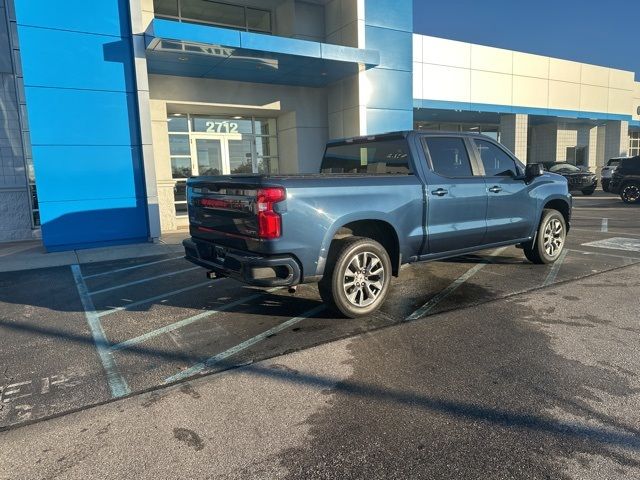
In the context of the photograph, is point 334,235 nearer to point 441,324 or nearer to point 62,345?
point 441,324

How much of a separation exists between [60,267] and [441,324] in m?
6.88

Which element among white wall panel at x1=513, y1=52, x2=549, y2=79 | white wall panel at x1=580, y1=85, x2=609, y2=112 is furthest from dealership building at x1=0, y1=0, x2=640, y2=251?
white wall panel at x1=580, y1=85, x2=609, y2=112

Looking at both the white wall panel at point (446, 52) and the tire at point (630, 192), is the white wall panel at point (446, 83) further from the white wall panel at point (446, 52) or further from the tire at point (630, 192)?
the tire at point (630, 192)

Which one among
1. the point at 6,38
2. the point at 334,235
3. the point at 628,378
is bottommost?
the point at 628,378

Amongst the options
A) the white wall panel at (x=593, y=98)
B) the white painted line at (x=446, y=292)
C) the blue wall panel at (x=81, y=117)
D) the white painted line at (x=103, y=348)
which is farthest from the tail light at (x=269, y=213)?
the white wall panel at (x=593, y=98)

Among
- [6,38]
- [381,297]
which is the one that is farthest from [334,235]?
[6,38]

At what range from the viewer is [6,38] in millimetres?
11805

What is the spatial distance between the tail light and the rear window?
185 cm

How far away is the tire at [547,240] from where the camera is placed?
6.95 m

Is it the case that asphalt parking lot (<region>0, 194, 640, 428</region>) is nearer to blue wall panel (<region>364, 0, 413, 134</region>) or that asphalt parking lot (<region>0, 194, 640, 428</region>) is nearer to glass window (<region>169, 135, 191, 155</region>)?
glass window (<region>169, 135, 191, 155</region>)

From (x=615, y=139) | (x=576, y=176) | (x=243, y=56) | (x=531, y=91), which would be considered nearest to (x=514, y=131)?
(x=531, y=91)

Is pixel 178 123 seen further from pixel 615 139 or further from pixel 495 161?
pixel 615 139

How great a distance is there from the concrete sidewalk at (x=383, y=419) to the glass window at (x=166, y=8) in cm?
1218

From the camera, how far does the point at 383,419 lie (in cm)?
296
